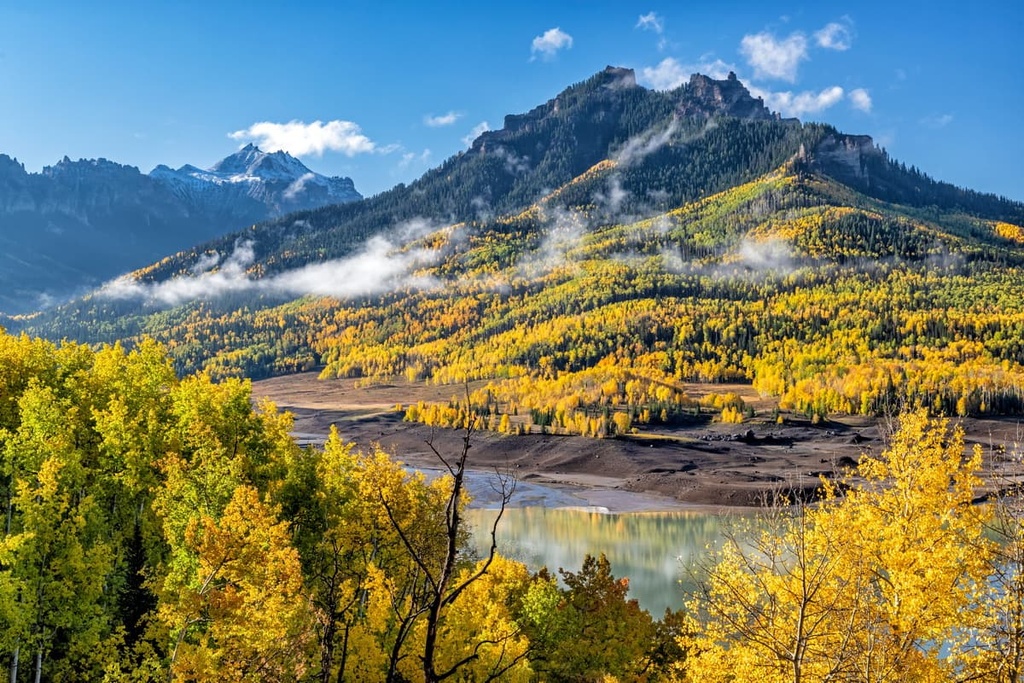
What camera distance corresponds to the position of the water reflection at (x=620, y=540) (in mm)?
60438

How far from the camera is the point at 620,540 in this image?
249 ft

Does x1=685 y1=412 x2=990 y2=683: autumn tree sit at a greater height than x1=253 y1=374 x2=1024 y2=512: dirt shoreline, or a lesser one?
greater

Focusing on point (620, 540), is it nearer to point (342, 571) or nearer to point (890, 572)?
point (890, 572)

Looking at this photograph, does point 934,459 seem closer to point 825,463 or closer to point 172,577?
point 172,577

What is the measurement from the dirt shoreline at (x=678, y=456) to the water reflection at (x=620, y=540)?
6701 millimetres

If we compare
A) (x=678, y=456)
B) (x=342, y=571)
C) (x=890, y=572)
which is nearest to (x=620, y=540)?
(x=678, y=456)

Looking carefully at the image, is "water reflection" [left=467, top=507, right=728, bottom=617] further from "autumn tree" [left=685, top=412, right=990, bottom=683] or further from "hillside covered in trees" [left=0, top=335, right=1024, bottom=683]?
"autumn tree" [left=685, top=412, right=990, bottom=683]

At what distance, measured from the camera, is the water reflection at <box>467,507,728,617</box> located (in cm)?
6044

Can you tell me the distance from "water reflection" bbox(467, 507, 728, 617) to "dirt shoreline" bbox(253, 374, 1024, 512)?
6701 mm

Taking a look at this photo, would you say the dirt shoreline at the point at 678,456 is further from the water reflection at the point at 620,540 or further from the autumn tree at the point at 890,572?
the autumn tree at the point at 890,572

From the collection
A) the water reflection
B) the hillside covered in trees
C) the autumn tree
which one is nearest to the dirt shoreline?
the water reflection

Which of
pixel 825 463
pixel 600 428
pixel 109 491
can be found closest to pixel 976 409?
pixel 825 463

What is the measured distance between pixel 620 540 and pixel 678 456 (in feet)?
154

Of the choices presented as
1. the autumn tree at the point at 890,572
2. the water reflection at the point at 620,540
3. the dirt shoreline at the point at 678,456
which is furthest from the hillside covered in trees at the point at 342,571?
the dirt shoreline at the point at 678,456
